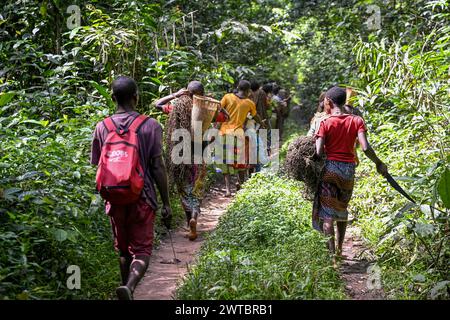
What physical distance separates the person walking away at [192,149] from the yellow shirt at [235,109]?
2336 millimetres

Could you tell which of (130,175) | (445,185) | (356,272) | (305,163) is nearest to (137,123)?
(130,175)

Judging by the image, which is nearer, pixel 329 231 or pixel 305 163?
pixel 329 231

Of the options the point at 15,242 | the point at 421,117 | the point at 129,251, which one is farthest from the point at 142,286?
the point at 421,117

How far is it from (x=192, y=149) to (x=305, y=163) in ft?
6.01

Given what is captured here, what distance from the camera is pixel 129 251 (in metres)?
4.68

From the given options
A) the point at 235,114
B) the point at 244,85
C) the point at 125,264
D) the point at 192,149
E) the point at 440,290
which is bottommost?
the point at 440,290

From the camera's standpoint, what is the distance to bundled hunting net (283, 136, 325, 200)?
628cm

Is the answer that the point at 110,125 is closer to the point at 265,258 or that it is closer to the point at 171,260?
the point at 265,258

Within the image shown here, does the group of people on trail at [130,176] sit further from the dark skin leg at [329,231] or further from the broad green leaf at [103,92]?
the broad green leaf at [103,92]

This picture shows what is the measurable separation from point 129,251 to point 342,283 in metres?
1.94

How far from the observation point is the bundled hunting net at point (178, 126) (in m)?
7.60

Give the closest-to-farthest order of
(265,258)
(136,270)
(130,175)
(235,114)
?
1. (130,175)
2. (136,270)
3. (265,258)
4. (235,114)

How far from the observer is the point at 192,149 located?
25.1 feet

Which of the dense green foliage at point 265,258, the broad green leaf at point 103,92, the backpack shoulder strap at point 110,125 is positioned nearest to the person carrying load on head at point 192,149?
the dense green foliage at point 265,258
